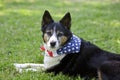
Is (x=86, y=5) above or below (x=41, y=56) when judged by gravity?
below

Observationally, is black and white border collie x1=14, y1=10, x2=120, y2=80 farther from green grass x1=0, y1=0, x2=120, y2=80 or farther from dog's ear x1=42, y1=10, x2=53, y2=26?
green grass x1=0, y1=0, x2=120, y2=80

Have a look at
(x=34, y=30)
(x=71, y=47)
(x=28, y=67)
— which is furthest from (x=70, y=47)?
(x=34, y=30)

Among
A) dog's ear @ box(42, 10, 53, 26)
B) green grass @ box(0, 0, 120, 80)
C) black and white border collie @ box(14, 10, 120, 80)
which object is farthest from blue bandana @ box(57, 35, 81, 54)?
dog's ear @ box(42, 10, 53, 26)

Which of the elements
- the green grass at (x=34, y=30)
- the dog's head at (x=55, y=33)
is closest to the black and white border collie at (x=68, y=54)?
the dog's head at (x=55, y=33)

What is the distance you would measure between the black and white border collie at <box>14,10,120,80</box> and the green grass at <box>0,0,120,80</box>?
0.24 metres

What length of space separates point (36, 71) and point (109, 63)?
1.65 metres

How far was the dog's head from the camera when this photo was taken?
646 cm

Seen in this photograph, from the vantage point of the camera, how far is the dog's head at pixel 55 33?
21.2 ft

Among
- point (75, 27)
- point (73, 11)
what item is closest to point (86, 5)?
point (73, 11)

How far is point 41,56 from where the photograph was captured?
312 inches

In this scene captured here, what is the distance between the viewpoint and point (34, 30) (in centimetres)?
1132

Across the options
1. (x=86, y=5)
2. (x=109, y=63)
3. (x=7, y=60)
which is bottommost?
(x=86, y=5)

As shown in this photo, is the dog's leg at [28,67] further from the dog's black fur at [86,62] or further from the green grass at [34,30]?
the dog's black fur at [86,62]

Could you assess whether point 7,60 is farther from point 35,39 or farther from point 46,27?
point 35,39
